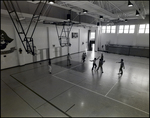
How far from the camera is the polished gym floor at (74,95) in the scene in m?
3.65

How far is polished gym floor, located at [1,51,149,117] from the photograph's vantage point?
365 cm

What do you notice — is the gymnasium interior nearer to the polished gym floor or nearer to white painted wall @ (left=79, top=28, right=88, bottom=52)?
the polished gym floor

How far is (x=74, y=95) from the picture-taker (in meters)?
4.62

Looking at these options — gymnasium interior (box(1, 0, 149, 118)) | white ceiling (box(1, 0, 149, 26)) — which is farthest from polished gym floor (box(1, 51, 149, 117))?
white ceiling (box(1, 0, 149, 26))

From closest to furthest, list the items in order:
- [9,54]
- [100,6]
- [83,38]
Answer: [100,6] < [9,54] < [83,38]

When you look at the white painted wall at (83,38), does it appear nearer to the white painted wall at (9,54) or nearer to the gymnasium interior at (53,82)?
the gymnasium interior at (53,82)

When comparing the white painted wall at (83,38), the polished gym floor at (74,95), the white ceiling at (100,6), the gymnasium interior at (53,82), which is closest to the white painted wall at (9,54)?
the gymnasium interior at (53,82)

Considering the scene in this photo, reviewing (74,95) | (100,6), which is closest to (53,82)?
(74,95)

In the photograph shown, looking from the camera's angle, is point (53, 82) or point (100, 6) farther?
point (100, 6)

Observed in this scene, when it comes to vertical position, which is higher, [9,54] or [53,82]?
[9,54]

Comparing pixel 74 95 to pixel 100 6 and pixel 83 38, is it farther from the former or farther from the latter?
pixel 83 38

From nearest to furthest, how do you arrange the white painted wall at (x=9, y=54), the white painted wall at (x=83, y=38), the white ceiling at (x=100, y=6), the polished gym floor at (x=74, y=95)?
the polished gym floor at (x=74, y=95) → the white ceiling at (x=100, y=6) → the white painted wall at (x=9, y=54) → the white painted wall at (x=83, y=38)

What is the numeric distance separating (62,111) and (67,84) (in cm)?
205

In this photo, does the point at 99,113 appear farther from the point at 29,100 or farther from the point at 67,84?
the point at 29,100
